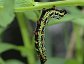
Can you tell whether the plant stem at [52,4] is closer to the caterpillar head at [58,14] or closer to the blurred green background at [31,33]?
the blurred green background at [31,33]

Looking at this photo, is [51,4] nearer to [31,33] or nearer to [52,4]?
[52,4]

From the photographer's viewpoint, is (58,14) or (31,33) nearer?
(58,14)

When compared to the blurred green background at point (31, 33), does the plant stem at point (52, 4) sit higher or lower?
higher

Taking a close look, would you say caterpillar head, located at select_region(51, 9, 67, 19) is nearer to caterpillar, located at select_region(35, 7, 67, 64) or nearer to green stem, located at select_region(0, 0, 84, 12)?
caterpillar, located at select_region(35, 7, 67, 64)

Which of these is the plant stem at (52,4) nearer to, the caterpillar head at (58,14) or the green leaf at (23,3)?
the green leaf at (23,3)

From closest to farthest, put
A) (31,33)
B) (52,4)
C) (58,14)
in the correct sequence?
1. (52,4)
2. (58,14)
3. (31,33)

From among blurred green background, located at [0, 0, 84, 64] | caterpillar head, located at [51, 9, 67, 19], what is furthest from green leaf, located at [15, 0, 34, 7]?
caterpillar head, located at [51, 9, 67, 19]

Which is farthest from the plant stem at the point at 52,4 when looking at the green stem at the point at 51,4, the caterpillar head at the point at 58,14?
the caterpillar head at the point at 58,14

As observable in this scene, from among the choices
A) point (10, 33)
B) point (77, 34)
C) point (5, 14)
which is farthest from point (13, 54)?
point (5, 14)

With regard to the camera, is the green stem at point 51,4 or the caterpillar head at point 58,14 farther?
the caterpillar head at point 58,14

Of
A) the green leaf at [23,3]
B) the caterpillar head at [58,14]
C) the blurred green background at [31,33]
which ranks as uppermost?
the green leaf at [23,3]

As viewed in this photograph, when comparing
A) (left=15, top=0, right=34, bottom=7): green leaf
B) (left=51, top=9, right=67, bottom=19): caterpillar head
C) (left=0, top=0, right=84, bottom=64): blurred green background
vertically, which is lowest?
(left=0, top=0, right=84, bottom=64): blurred green background

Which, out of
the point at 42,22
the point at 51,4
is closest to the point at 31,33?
the point at 42,22
